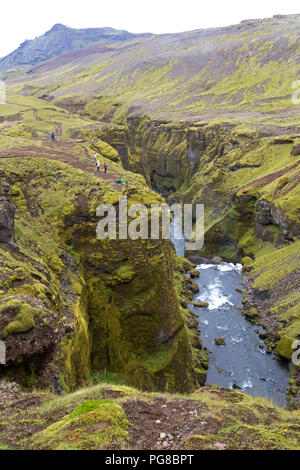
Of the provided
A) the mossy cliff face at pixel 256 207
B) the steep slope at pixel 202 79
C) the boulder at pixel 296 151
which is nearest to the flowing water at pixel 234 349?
the mossy cliff face at pixel 256 207

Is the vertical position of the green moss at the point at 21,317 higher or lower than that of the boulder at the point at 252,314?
higher

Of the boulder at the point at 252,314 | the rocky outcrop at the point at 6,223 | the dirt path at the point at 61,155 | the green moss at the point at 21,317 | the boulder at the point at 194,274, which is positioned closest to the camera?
the green moss at the point at 21,317

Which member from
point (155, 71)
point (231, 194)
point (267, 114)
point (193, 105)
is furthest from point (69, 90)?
point (231, 194)

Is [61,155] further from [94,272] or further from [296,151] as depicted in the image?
[296,151]

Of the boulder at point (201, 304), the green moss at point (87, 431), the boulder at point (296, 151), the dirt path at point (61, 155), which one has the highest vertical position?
the boulder at point (296, 151)

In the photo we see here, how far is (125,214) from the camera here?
2333 centimetres

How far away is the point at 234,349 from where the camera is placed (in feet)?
109

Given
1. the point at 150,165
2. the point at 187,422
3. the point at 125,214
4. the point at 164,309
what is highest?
the point at 150,165

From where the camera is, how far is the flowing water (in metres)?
28.7

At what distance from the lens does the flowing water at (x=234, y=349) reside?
1129 inches

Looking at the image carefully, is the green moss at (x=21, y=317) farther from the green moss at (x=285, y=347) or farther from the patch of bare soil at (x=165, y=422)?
the green moss at (x=285, y=347)

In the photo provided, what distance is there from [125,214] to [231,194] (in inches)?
1553

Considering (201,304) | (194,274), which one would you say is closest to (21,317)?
(201,304)
